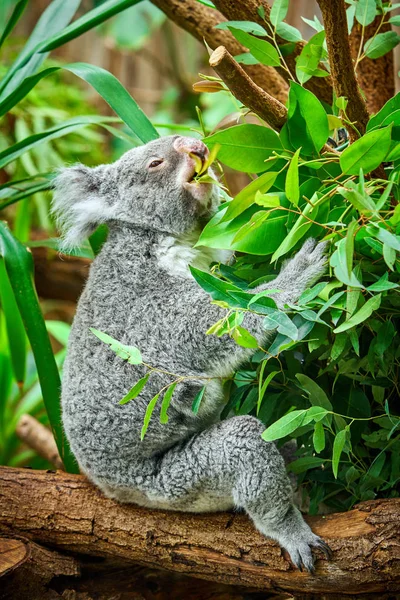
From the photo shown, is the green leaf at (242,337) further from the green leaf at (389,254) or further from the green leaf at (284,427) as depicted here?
the green leaf at (389,254)

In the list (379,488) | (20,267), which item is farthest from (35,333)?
(379,488)

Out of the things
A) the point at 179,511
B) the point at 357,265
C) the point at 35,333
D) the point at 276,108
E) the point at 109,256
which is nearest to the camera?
the point at 357,265

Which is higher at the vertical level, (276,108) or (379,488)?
(276,108)

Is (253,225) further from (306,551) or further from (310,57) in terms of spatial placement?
(306,551)

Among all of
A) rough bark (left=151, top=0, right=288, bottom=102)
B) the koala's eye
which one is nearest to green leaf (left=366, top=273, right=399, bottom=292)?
the koala's eye

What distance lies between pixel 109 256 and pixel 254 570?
143 cm

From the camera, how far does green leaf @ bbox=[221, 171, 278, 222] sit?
6.48 ft

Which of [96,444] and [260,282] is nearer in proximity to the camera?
[260,282]

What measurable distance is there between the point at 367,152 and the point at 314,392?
854mm

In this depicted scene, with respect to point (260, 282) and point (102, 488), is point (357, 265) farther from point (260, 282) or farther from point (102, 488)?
point (102, 488)

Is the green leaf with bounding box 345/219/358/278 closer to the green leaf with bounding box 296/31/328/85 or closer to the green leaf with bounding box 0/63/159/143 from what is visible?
the green leaf with bounding box 296/31/328/85

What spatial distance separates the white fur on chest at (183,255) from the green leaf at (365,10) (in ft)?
3.66

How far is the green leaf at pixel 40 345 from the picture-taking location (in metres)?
3.33

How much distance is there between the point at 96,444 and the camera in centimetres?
280
